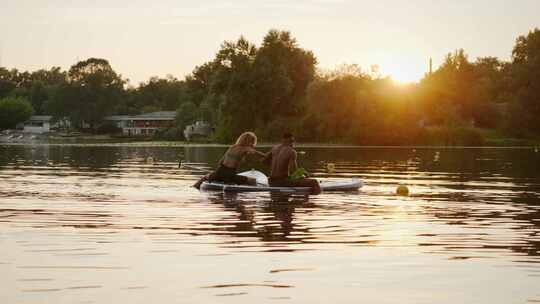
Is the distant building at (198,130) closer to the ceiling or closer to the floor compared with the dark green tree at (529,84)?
closer to the floor

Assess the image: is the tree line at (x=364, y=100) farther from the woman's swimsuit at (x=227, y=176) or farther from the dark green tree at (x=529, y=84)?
the woman's swimsuit at (x=227, y=176)

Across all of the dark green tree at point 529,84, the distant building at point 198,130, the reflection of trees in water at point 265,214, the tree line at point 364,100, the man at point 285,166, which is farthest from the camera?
the distant building at point 198,130

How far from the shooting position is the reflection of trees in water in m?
19.2

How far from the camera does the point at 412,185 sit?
36.6 metres

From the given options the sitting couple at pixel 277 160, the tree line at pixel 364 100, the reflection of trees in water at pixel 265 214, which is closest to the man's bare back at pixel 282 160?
the sitting couple at pixel 277 160

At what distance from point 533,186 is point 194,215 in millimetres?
18078

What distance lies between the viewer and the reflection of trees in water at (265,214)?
63.0 ft

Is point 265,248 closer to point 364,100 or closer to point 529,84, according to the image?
point 364,100

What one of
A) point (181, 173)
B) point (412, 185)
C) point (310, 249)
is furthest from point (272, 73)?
point (310, 249)

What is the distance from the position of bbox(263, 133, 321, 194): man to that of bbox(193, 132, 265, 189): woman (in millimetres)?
442

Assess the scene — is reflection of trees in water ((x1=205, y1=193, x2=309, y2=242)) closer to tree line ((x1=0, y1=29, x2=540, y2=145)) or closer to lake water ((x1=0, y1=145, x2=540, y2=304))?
lake water ((x1=0, y1=145, x2=540, y2=304))

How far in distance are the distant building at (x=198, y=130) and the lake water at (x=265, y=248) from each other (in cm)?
12708

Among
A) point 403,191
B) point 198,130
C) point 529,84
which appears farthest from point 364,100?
point 403,191

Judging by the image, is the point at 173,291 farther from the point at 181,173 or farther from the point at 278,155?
the point at 181,173
